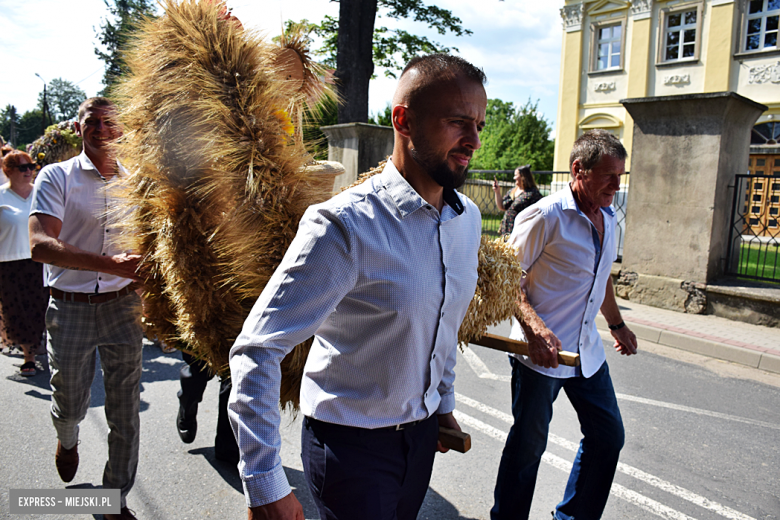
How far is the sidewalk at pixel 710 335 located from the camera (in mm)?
5969

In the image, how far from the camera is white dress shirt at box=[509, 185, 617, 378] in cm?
267

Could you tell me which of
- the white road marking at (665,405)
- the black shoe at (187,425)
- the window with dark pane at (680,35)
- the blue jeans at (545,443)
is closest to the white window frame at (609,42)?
the window with dark pane at (680,35)

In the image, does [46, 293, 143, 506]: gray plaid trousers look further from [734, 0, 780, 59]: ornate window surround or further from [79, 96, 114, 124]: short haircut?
[734, 0, 780, 59]: ornate window surround

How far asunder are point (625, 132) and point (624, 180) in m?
13.0

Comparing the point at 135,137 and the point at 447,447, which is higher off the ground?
the point at 135,137

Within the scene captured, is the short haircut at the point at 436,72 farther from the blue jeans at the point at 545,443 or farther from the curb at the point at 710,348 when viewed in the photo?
the curb at the point at 710,348

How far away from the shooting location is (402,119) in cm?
165

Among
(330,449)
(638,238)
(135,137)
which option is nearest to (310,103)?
(135,137)

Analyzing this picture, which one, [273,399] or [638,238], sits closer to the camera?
[273,399]

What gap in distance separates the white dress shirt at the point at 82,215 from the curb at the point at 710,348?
6.24 metres

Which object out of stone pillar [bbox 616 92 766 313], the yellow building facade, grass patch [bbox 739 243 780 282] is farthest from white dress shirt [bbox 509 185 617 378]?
the yellow building facade

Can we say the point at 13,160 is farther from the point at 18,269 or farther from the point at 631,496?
the point at 631,496

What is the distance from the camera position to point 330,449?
1.59 meters

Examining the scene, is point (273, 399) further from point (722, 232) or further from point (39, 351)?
point (722, 232)
